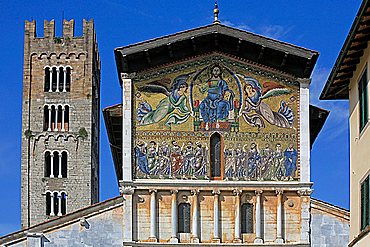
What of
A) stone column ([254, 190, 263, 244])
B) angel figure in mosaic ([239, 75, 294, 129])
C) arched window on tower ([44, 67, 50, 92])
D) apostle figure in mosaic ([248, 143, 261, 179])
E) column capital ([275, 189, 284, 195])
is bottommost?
stone column ([254, 190, 263, 244])

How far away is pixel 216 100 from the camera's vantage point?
3897cm

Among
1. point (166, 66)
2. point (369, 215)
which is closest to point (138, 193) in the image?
point (166, 66)

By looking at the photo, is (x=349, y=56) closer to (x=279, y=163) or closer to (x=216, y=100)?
(x=279, y=163)

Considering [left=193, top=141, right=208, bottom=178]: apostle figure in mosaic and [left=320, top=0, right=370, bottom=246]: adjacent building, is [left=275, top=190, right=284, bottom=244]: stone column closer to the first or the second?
[left=193, top=141, right=208, bottom=178]: apostle figure in mosaic

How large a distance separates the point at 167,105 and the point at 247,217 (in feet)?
14.7

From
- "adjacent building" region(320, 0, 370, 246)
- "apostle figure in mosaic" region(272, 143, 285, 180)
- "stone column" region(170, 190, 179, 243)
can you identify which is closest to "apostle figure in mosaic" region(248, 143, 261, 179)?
"apostle figure in mosaic" region(272, 143, 285, 180)

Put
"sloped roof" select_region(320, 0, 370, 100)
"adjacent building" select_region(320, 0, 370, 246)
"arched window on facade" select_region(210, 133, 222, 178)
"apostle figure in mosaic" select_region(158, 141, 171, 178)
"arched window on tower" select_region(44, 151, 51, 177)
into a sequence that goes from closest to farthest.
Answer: "sloped roof" select_region(320, 0, 370, 100) → "adjacent building" select_region(320, 0, 370, 246) → "apostle figure in mosaic" select_region(158, 141, 171, 178) → "arched window on facade" select_region(210, 133, 222, 178) → "arched window on tower" select_region(44, 151, 51, 177)

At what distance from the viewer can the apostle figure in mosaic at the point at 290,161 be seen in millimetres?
38406

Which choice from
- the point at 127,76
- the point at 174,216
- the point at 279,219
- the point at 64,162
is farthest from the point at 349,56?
the point at 64,162

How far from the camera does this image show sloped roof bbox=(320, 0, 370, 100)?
2306 centimetres

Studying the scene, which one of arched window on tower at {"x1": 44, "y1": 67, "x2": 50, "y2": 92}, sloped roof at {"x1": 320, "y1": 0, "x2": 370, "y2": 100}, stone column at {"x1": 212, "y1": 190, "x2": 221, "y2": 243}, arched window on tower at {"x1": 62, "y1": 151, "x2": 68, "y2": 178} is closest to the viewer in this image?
sloped roof at {"x1": 320, "y1": 0, "x2": 370, "y2": 100}

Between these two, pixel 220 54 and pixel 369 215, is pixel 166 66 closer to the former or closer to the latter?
pixel 220 54

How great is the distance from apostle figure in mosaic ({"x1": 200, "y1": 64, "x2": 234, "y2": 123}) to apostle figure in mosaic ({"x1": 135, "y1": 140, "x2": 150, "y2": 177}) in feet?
7.40

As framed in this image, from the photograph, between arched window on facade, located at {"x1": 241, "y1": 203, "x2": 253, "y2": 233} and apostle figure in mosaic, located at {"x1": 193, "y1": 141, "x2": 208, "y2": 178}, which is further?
apostle figure in mosaic, located at {"x1": 193, "y1": 141, "x2": 208, "y2": 178}
